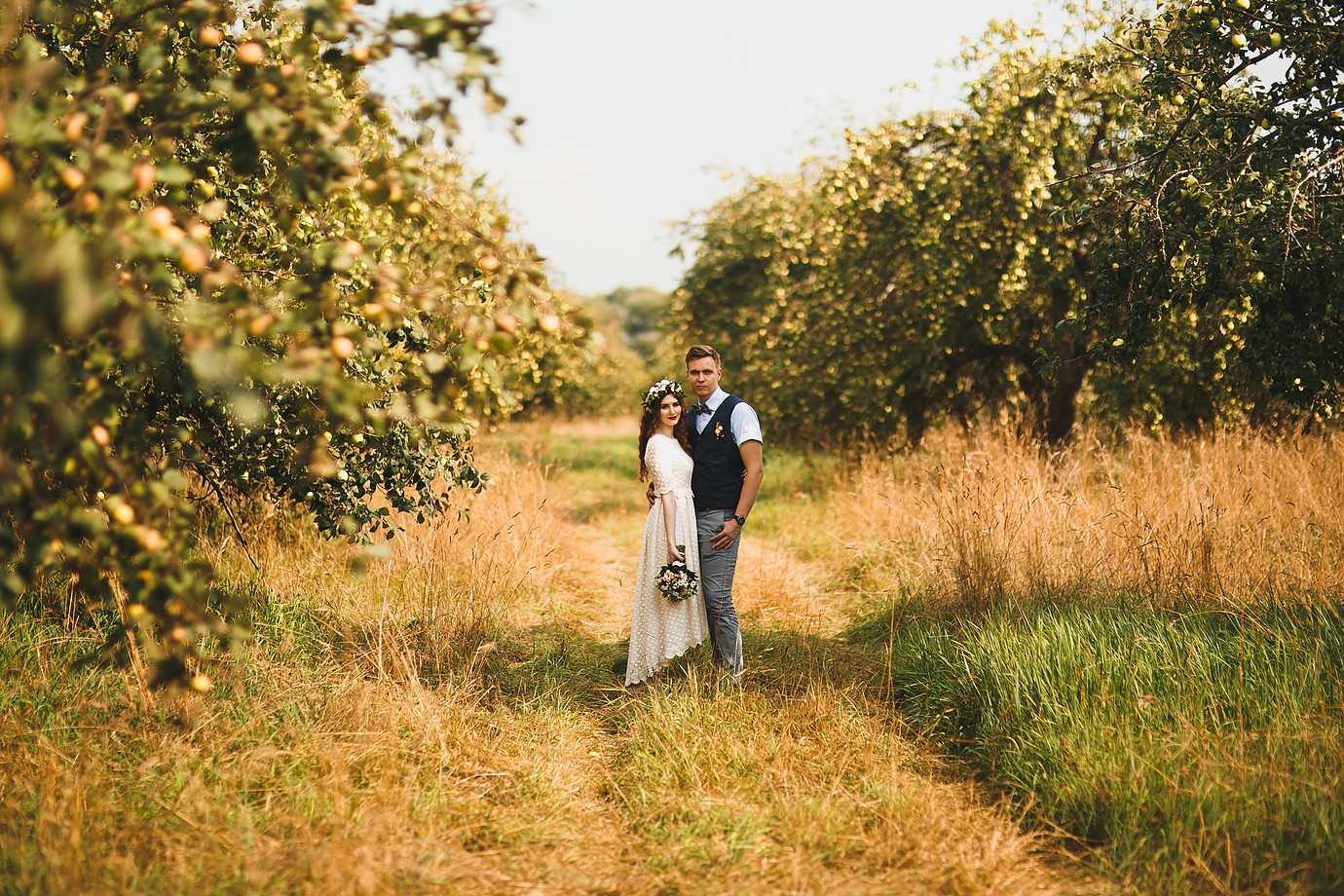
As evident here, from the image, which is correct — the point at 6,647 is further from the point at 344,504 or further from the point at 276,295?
the point at 276,295

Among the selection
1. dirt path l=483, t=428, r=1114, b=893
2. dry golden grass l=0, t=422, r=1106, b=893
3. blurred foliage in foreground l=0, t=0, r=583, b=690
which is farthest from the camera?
dirt path l=483, t=428, r=1114, b=893

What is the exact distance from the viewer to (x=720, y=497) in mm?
4836

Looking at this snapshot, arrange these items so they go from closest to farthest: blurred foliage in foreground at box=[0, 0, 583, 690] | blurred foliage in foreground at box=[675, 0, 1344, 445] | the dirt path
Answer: blurred foliage in foreground at box=[0, 0, 583, 690] < the dirt path < blurred foliage in foreground at box=[675, 0, 1344, 445]

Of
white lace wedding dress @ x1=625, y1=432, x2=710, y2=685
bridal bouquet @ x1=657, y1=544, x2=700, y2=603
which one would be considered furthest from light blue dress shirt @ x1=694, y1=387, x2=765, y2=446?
bridal bouquet @ x1=657, y1=544, x2=700, y2=603

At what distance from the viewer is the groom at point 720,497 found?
480cm

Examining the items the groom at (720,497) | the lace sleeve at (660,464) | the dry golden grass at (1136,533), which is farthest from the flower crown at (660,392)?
the dry golden grass at (1136,533)

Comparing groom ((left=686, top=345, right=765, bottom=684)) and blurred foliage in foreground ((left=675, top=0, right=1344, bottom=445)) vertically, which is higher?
blurred foliage in foreground ((left=675, top=0, right=1344, bottom=445))

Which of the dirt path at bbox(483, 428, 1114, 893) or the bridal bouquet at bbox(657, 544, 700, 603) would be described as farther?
the bridal bouquet at bbox(657, 544, 700, 603)

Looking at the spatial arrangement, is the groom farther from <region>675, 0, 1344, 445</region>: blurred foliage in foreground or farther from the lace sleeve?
<region>675, 0, 1344, 445</region>: blurred foliage in foreground

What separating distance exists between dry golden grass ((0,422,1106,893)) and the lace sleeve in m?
1.03

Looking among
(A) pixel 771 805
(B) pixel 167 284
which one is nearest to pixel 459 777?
(A) pixel 771 805

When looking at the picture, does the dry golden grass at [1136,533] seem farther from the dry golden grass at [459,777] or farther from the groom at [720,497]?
the groom at [720,497]

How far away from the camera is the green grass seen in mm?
3021

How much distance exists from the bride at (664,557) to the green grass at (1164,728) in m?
1.25
